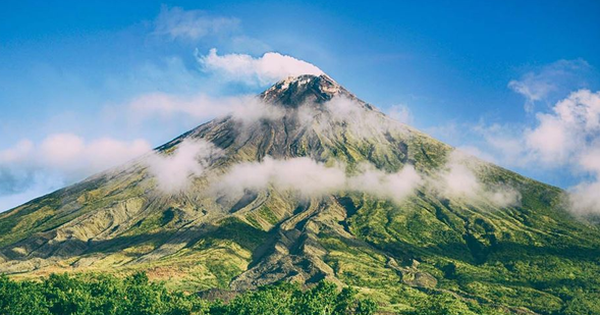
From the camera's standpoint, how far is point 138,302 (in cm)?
15288

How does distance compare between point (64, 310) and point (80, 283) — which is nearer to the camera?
point (64, 310)

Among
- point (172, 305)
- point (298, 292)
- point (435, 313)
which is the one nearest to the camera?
point (435, 313)

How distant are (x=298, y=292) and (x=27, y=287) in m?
77.4

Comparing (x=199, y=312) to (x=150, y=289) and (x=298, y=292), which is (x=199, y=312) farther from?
(x=298, y=292)

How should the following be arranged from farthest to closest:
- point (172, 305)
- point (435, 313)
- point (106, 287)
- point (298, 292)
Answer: point (298, 292)
point (106, 287)
point (172, 305)
point (435, 313)

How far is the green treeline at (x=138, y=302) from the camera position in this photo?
467 ft

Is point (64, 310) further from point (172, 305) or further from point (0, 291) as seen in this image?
point (172, 305)

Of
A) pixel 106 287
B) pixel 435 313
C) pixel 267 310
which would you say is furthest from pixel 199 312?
pixel 435 313

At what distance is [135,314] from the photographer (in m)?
147

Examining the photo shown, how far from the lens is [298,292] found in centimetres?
17575

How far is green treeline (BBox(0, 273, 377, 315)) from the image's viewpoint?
142 meters

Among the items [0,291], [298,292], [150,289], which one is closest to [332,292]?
[298,292]

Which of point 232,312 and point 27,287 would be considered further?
point 27,287

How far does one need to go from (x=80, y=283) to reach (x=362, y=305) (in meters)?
85.8
